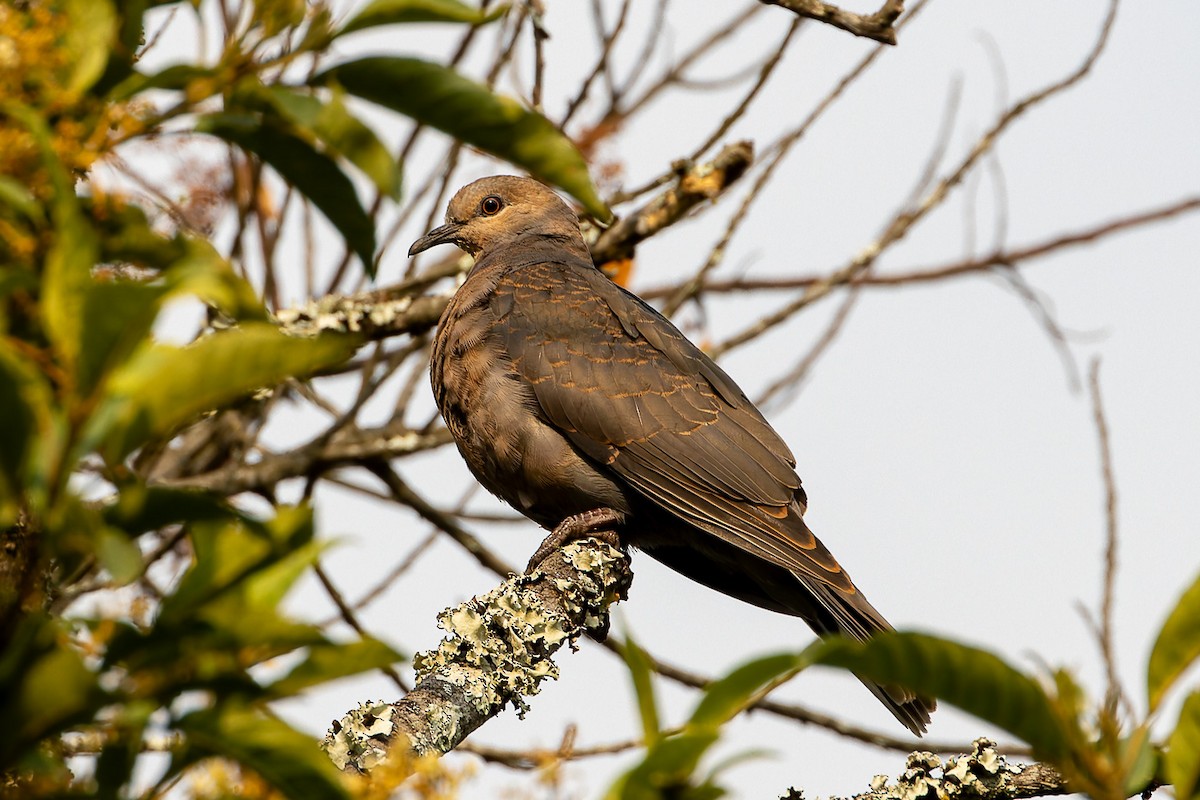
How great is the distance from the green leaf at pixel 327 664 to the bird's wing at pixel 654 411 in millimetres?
3074

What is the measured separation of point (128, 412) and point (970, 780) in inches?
79.8

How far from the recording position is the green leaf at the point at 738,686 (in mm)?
1263

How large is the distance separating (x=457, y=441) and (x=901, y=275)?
7.62ft

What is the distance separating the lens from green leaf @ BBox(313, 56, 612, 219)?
171 cm

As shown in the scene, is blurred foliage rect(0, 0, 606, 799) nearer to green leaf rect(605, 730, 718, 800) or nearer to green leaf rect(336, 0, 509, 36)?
green leaf rect(336, 0, 509, 36)

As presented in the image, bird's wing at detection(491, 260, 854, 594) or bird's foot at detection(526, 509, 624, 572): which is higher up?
bird's wing at detection(491, 260, 854, 594)

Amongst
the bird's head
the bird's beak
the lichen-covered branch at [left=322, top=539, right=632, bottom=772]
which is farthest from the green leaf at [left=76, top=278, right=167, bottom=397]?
the bird's head

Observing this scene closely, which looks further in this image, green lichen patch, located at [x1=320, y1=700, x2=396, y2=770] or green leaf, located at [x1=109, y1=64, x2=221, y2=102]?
green lichen patch, located at [x1=320, y1=700, x2=396, y2=770]

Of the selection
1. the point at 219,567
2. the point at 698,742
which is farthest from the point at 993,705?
the point at 219,567

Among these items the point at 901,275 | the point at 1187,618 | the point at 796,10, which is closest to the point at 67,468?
the point at 1187,618

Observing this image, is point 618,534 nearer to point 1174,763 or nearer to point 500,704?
point 500,704

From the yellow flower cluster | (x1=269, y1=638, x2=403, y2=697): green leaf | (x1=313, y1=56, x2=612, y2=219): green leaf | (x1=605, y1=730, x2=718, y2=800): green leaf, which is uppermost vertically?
(x1=313, y1=56, x2=612, y2=219): green leaf

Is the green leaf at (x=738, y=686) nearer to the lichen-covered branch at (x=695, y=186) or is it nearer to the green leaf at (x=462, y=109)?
the green leaf at (x=462, y=109)

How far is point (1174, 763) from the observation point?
1.39m
